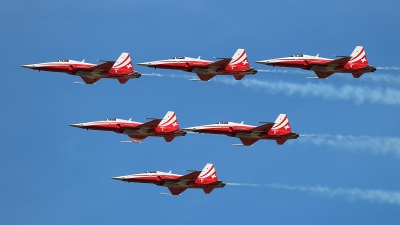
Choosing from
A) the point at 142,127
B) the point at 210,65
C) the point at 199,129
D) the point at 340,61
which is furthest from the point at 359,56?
the point at 142,127

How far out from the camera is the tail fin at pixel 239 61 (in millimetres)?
124375

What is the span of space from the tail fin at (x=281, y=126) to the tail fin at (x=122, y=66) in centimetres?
2150

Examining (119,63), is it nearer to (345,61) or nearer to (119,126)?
(119,126)

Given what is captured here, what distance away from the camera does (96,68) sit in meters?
124

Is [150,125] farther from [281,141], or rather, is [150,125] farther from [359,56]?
[359,56]

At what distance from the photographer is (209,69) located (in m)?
124

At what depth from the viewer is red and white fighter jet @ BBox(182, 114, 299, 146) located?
123250 mm

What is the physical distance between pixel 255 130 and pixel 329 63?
14.1 m

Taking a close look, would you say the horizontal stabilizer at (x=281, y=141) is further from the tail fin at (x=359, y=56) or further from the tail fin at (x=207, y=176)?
the tail fin at (x=359, y=56)

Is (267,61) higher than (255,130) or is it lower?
higher

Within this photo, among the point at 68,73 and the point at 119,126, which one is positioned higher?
the point at 68,73

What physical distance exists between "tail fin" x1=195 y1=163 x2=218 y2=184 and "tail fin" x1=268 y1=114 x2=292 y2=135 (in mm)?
10009

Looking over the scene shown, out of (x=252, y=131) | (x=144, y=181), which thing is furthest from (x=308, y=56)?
(x=144, y=181)

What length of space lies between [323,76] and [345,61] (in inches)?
158
